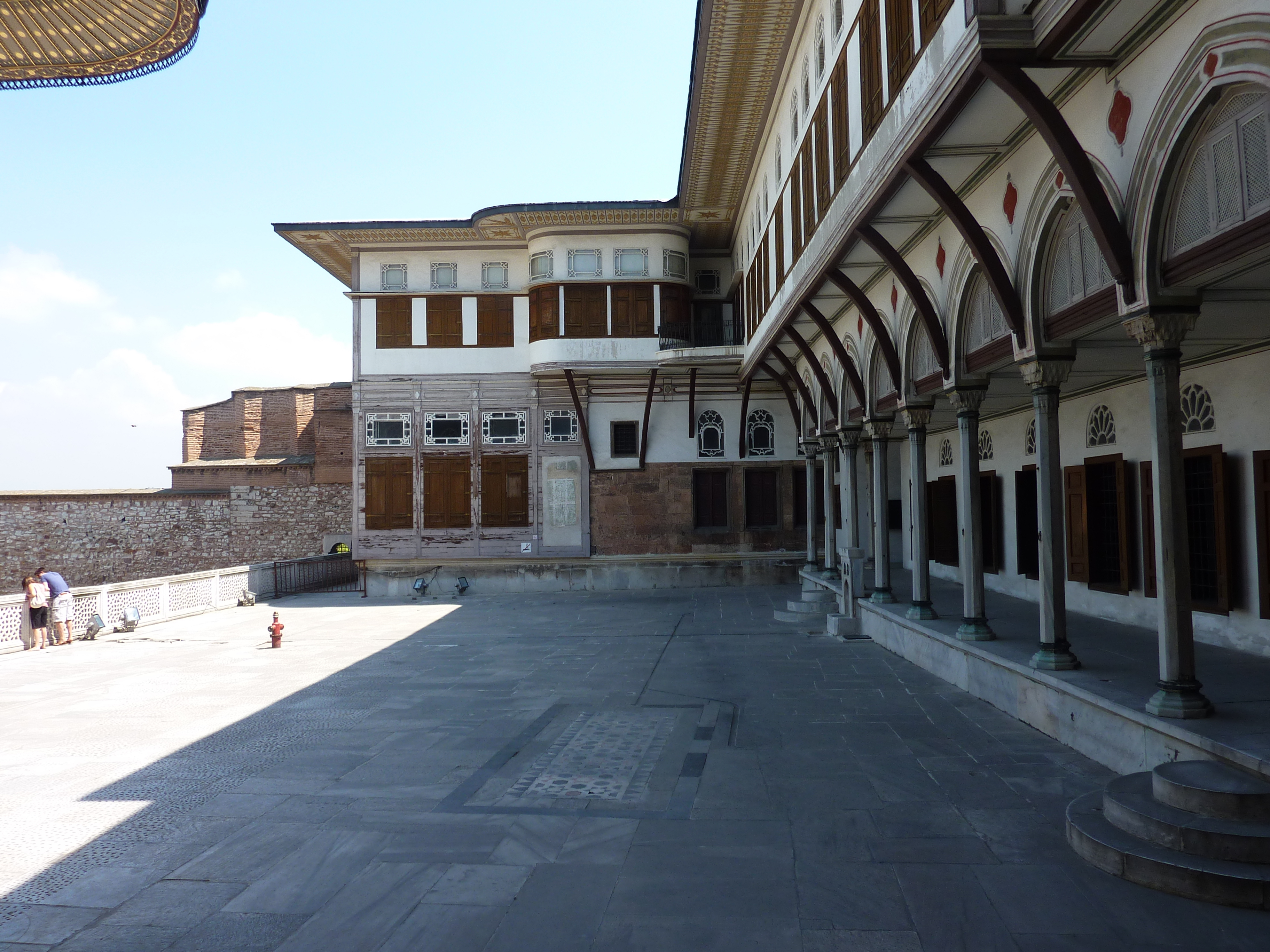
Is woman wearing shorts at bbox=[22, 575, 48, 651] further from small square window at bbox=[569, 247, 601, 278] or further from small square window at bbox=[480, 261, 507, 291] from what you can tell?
small square window at bbox=[569, 247, 601, 278]

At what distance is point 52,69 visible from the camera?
7.36m

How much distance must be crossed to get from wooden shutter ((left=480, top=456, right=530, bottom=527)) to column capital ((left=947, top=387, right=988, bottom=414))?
13.4m

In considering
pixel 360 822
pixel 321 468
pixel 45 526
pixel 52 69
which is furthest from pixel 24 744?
pixel 45 526

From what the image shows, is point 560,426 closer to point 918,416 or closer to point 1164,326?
point 918,416

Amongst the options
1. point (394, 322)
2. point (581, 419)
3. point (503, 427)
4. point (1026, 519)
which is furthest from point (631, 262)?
point (1026, 519)

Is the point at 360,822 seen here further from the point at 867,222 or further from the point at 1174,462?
the point at 867,222

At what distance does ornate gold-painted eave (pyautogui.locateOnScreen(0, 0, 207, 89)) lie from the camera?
722cm

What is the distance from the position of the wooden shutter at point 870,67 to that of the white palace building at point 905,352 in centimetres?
6

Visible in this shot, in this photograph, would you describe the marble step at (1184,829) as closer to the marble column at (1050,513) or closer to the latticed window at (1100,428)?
the marble column at (1050,513)

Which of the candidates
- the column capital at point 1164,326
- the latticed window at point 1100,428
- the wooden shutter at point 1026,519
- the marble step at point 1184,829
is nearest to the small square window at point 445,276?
the wooden shutter at point 1026,519

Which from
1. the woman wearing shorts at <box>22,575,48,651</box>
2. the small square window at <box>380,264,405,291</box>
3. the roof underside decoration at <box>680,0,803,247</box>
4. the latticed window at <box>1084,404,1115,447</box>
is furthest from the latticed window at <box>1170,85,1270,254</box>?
the small square window at <box>380,264,405,291</box>

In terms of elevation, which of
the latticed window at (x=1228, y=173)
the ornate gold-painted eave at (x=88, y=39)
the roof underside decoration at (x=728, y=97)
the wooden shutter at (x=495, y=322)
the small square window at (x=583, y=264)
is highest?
the roof underside decoration at (x=728, y=97)

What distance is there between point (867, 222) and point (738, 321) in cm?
1208

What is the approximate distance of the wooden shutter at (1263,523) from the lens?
7.26 metres
